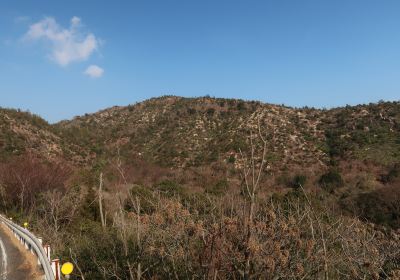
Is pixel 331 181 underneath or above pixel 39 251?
underneath

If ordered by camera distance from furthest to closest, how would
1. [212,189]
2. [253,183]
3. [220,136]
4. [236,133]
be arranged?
[220,136], [236,133], [212,189], [253,183]

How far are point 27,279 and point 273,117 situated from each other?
53.3 m

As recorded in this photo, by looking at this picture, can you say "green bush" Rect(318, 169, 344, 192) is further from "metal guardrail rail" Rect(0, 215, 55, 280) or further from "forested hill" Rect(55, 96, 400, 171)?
"metal guardrail rail" Rect(0, 215, 55, 280)

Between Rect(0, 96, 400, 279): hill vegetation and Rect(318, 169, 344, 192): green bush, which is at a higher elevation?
Rect(0, 96, 400, 279): hill vegetation

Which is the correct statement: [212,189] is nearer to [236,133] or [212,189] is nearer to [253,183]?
[236,133]

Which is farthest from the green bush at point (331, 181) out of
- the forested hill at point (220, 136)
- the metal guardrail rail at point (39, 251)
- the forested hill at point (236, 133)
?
the metal guardrail rail at point (39, 251)

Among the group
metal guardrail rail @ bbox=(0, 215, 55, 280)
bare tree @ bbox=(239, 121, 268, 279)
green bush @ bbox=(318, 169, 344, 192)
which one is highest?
bare tree @ bbox=(239, 121, 268, 279)

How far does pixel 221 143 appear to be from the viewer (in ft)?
184

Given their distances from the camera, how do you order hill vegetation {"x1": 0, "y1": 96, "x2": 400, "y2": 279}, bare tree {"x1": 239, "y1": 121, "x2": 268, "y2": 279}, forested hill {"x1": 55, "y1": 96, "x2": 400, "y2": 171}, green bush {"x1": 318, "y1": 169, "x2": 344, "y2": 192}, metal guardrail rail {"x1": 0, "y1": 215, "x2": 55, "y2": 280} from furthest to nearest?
forested hill {"x1": 55, "y1": 96, "x2": 400, "y2": 171}, green bush {"x1": 318, "y1": 169, "x2": 344, "y2": 192}, metal guardrail rail {"x1": 0, "y1": 215, "x2": 55, "y2": 280}, hill vegetation {"x1": 0, "y1": 96, "x2": 400, "y2": 279}, bare tree {"x1": 239, "y1": 121, "x2": 268, "y2": 279}

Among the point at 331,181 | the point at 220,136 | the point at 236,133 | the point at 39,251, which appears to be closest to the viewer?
the point at 39,251

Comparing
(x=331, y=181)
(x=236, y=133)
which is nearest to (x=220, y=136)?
(x=236, y=133)

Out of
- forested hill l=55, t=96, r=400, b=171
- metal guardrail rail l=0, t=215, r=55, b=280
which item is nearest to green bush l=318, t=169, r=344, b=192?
forested hill l=55, t=96, r=400, b=171

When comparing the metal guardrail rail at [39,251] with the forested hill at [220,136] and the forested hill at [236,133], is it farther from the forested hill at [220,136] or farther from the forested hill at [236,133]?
the forested hill at [220,136]

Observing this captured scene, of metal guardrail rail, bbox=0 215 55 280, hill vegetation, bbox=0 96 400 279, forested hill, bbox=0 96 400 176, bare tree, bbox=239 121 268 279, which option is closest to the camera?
bare tree, bbox=239 121 268 279
